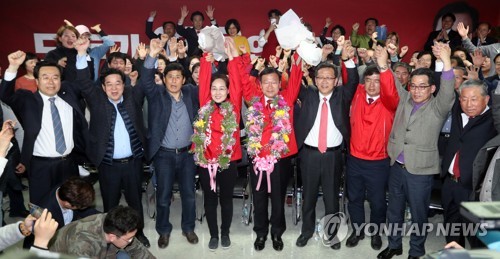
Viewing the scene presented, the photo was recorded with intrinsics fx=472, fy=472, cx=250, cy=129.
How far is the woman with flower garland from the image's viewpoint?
4234 millimetres

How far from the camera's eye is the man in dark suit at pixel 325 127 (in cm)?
426

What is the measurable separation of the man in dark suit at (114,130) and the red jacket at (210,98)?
1.98ft

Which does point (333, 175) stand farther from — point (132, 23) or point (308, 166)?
point (132, 23)

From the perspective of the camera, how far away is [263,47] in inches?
355

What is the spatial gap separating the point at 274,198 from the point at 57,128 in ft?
6.70

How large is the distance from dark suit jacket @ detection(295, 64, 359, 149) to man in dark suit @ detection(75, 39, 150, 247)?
4.81 ft

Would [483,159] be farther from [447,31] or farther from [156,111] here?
[447,31]

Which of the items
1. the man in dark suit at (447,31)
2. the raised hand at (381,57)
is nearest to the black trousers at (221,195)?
the raised hand at (381,57)

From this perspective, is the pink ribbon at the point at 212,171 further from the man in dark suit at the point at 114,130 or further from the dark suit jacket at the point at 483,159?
the dark suit jacket at the point at 483,159

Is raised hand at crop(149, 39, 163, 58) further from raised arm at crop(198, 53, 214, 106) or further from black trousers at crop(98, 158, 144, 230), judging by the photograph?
black trousers at crop(98, 158, 144, 230)

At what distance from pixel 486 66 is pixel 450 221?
2304mm

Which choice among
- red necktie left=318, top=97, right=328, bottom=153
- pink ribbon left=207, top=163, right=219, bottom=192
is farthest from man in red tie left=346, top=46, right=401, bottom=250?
pink ribbon left=207, top=163, right=219, bottom=192

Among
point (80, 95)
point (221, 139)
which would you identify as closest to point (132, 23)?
point (80, 95)

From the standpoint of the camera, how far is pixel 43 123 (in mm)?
4070
